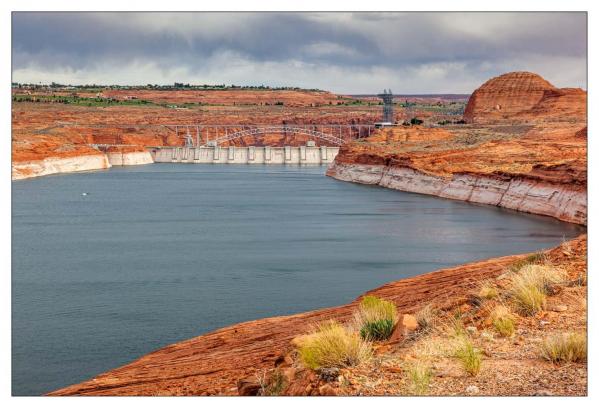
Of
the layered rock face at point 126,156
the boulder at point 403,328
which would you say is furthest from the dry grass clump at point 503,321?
the layered rock face at point 126,156

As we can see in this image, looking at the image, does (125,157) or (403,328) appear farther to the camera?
(125,157)

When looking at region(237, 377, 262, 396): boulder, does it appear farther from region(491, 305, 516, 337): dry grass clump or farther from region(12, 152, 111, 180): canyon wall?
region(12, 152, 111, 180): canyon wall

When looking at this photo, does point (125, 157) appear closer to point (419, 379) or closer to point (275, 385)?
point (275, 385)

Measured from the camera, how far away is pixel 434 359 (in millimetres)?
8414

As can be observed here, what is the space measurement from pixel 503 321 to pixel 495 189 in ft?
136

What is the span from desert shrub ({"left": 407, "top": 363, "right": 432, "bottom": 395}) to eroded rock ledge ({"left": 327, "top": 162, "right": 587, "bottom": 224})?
31.1 m

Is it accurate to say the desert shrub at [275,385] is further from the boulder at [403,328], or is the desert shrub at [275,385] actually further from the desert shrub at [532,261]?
the desert shrub at [532,261]

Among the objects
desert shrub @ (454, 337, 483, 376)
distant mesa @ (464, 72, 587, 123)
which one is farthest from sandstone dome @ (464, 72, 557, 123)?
desert shrub @ (454, 337, 483, 376)

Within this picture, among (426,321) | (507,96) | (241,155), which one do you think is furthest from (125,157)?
(426,321)

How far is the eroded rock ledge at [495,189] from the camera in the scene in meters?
39.5

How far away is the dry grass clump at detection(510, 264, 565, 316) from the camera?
9945 millimetres

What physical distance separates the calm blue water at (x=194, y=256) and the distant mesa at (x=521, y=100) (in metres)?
39.0

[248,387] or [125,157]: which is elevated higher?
[248,387]

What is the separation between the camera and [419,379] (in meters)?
7.56
